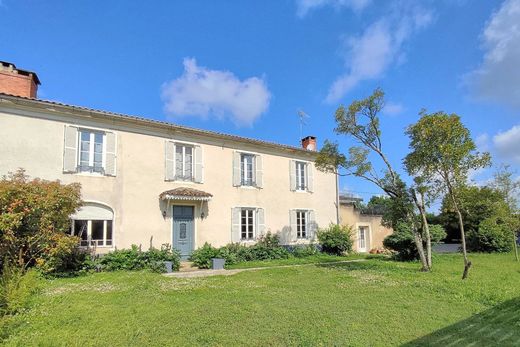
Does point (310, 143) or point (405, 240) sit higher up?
point (310, 143)

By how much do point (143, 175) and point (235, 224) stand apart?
4709 mm

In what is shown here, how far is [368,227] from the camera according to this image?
22047mm

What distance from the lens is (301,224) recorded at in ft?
62.3

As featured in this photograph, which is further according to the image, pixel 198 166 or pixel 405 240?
pixel 405 240

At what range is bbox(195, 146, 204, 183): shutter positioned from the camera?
1535cm

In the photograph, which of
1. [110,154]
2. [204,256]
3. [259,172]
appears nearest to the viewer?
[110,154]

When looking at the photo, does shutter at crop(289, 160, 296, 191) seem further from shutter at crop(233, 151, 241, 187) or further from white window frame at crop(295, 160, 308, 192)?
shutter at crop(233, 151, 241, 187)

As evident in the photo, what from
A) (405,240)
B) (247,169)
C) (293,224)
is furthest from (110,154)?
(405,240)

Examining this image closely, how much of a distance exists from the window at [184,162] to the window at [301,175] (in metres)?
6.34

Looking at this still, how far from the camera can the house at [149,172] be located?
472 inches

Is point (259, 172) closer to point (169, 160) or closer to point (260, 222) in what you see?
point (260, 222)

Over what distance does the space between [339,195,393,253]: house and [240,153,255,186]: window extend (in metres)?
6.60

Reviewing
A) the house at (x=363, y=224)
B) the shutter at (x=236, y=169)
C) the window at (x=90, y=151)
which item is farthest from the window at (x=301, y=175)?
the window at (x=90, y=151)

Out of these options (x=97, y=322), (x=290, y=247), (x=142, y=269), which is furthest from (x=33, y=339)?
(x=290, y=247)
